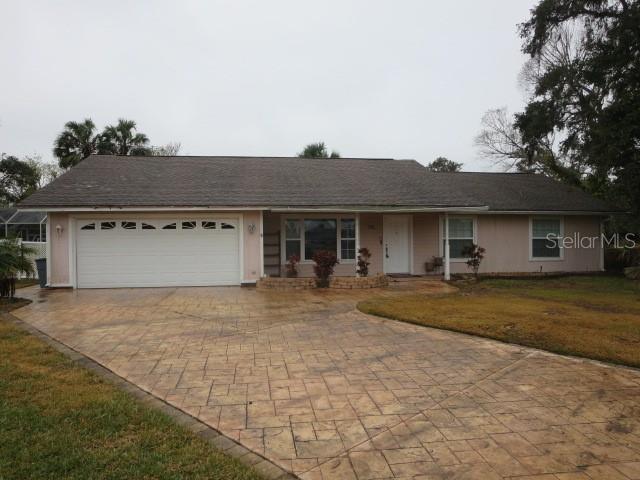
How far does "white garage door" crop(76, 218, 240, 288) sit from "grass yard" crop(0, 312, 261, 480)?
8.23 meters

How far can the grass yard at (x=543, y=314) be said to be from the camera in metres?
5.98

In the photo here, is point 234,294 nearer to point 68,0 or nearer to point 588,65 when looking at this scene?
point 68,0

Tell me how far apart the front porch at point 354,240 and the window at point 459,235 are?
47 cm

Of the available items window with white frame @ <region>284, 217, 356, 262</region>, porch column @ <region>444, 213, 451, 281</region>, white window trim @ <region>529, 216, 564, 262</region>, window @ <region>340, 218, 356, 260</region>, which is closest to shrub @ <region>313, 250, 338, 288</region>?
window with white frame @ <region>284, 217, 356, 262</region>

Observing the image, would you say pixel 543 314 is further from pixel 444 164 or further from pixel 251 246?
pixel 444 164

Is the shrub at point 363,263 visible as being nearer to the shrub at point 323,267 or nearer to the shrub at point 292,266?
the shrub at point 323,267

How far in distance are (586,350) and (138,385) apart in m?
5.72

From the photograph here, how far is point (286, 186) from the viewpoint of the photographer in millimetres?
14414

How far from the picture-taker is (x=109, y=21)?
39.5 feet

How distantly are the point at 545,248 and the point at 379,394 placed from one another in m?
14.0

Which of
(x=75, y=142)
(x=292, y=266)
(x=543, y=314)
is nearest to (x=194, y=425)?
(x=543, y=314)

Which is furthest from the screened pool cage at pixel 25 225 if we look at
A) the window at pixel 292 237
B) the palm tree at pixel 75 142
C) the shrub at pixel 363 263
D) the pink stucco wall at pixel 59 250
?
the shrub at pixel 363 263

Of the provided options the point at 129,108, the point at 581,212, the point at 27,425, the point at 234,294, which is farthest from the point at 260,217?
the point at 129,108

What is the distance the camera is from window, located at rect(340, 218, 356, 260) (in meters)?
14.4
